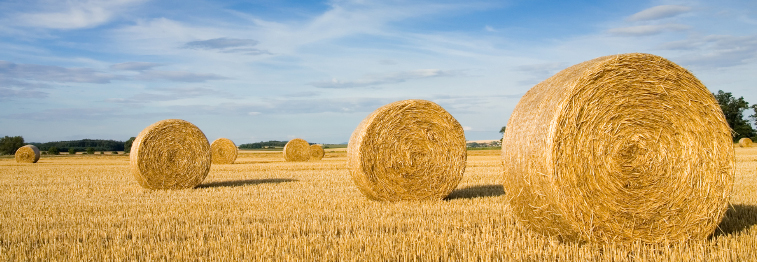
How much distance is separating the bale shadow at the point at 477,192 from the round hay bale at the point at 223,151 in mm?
15807

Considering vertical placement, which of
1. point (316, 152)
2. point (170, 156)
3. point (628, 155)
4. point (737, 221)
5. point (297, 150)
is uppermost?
point (297, 150)

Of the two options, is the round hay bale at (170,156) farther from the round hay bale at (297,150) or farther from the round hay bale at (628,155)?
the round hay bale at (297,150)

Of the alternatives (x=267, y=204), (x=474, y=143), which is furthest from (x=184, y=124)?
(x=474, y=143)

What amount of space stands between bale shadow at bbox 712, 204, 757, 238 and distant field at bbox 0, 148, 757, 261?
0.06 feet

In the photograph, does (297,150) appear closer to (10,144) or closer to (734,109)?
(10,144)

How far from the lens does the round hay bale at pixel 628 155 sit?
539 cm

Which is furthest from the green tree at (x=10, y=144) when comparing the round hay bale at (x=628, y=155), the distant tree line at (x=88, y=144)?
the round hay bale at (x=628, y=155)

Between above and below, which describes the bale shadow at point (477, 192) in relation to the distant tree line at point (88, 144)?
below

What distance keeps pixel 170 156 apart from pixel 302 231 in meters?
7.42

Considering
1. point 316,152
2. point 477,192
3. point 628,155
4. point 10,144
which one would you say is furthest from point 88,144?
point 628,155

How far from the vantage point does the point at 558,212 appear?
5410 millimetres

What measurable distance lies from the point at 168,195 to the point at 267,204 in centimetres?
310

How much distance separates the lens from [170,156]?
41.7 ft

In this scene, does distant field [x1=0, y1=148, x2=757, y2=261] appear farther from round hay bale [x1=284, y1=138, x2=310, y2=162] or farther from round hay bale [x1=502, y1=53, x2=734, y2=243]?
round hay bale [x1=284, y1=138, x2=310, y2=162]
